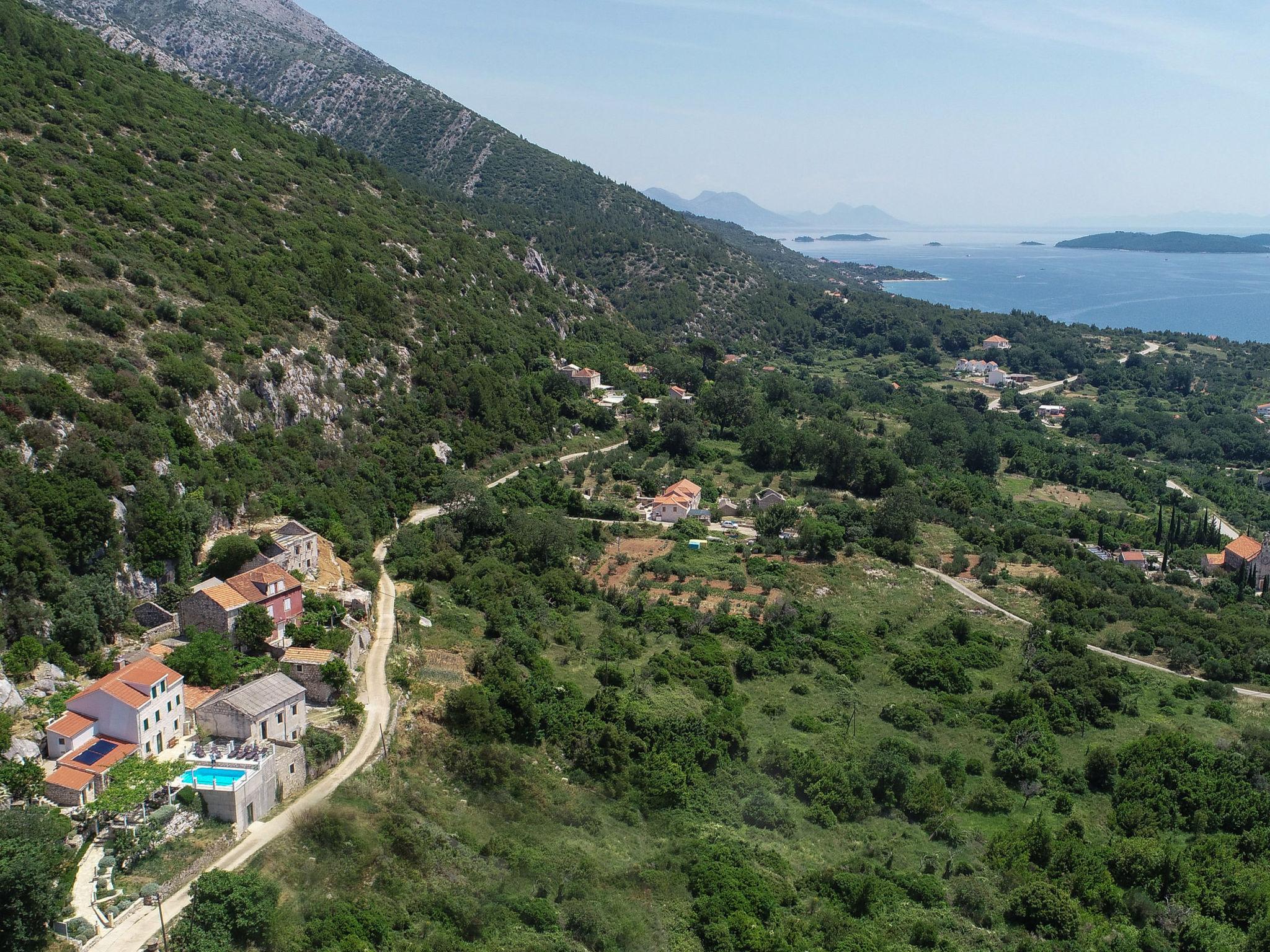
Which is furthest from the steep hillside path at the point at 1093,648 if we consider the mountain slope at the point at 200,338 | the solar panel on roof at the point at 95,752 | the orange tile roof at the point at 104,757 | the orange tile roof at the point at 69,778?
the orange tile roof at the point at 69,778

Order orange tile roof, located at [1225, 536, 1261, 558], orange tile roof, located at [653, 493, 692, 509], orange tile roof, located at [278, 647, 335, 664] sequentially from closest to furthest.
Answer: orange tile roof, located at [278, 647, 335, 664] < orange tile roof, located at [1225, 536, 1261, 558] < orange tile roof, located at [653, 493, 692, 509]

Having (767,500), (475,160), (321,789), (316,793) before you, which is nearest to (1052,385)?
(767,500)

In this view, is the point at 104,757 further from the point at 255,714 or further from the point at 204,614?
the point at 204,614

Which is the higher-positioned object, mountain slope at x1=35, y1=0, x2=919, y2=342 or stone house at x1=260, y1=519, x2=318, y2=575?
mountain slope at x1=35, y1=0, x2=919, y2=342

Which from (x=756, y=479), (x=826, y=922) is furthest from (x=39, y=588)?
(x=756, y=479)

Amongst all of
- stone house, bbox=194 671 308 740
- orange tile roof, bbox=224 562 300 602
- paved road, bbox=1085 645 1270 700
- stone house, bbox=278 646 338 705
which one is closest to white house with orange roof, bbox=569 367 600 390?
paved road, bbox=1085 645 1270 700

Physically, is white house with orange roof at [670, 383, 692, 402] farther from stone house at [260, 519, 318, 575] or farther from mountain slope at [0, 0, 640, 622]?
stone house at [260, 519, 318, 575]
